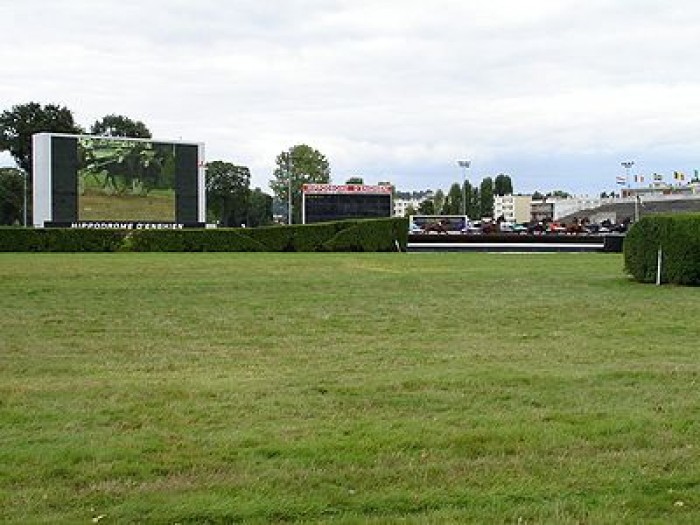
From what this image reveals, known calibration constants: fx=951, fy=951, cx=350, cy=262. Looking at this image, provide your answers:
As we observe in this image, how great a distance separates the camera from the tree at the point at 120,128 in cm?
9781

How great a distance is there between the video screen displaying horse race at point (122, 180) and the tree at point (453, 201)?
74142 millimetres

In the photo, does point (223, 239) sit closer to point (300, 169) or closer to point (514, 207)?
point (300, 169)

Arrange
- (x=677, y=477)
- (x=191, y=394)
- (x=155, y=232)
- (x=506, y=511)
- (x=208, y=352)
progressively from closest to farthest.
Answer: (x=506, y=511)
(x=677, y=477)
(x=191, y=394)
(x=208, y=352)
(x=155, y=232)

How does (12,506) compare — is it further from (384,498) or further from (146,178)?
(146,178)

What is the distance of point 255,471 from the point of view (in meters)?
5.11

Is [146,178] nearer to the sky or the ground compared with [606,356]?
nearer to the sky

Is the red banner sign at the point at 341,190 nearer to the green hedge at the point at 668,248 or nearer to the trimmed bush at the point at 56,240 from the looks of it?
the trimmed bush at the point at 56,240

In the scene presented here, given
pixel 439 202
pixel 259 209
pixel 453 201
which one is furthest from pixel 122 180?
pixel 439 202

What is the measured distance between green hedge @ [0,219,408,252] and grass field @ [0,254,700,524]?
3013 centimetres

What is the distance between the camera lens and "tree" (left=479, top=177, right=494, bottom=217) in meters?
136

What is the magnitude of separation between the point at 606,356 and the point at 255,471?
218 inches

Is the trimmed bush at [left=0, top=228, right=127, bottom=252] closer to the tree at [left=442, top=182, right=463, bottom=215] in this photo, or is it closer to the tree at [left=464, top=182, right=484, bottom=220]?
the tree at [left=442, top=182, right=463, bottom=215]

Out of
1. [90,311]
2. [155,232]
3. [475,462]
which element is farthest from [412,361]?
[155,232]

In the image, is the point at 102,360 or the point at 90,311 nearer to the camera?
the point at 102,360
